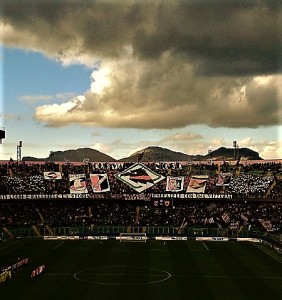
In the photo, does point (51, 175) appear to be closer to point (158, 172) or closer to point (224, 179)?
point (158, 172)

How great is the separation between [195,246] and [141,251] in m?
9.42

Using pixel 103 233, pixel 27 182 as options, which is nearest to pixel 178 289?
pixel 103 233

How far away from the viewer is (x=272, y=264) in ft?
189

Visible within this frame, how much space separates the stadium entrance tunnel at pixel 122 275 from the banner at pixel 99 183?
40.7 meters

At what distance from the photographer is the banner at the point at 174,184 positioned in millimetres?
94944

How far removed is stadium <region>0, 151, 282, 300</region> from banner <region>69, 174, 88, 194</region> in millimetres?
197

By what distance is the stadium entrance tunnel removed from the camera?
48062 mm

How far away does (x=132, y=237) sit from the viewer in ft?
261

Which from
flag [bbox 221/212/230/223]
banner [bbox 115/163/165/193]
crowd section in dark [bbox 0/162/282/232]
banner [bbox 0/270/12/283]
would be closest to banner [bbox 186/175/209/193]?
crowd section in dark [bbox 0/162/282/232]

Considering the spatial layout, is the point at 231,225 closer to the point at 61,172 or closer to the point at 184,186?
the point at 184,186

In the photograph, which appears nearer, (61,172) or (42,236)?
(42,236)

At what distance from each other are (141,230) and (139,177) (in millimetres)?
13684

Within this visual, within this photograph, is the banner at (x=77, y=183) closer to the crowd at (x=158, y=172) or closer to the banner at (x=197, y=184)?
the crowd at (x=158, y=172)

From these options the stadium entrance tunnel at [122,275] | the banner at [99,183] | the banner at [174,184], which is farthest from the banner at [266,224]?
the stadium entrance tunnel at [122,275]
